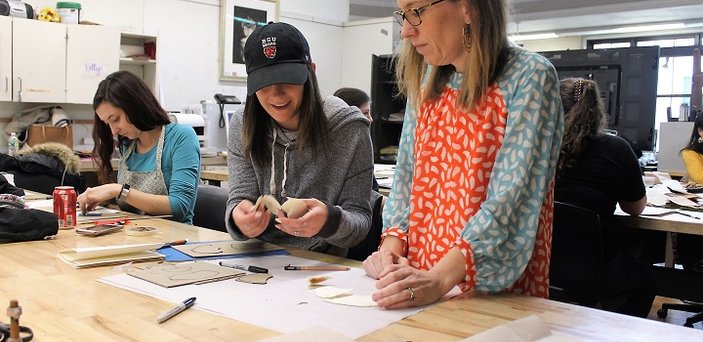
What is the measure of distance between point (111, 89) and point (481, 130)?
71.0 inches

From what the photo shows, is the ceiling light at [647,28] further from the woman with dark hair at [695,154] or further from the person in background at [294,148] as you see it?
the person in background at [294,148]

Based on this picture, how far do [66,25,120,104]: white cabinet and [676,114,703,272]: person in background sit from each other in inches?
177

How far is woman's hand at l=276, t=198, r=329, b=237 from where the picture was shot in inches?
58.6

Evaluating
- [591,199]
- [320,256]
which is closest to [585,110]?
[591,199]

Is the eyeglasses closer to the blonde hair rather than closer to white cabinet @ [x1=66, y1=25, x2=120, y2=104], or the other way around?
the blonde hair

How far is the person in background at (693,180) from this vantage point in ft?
11.5

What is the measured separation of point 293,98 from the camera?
5.62ft

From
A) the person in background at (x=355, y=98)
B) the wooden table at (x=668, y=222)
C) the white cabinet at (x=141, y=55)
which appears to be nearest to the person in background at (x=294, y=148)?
the wooden table at (x=668, y=222)

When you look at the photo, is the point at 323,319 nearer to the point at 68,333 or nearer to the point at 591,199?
the point at 68,333

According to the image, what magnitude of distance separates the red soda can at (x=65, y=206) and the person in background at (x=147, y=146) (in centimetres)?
33

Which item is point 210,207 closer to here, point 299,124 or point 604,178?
point 299,124

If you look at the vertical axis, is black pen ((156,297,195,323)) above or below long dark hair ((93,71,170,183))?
below

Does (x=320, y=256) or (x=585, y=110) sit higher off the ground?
(x=585, y=110)

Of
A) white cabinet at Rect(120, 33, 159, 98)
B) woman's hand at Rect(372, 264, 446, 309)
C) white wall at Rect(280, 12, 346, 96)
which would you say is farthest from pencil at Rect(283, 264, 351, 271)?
white wall at Rect(280, 12, 346, 96)
